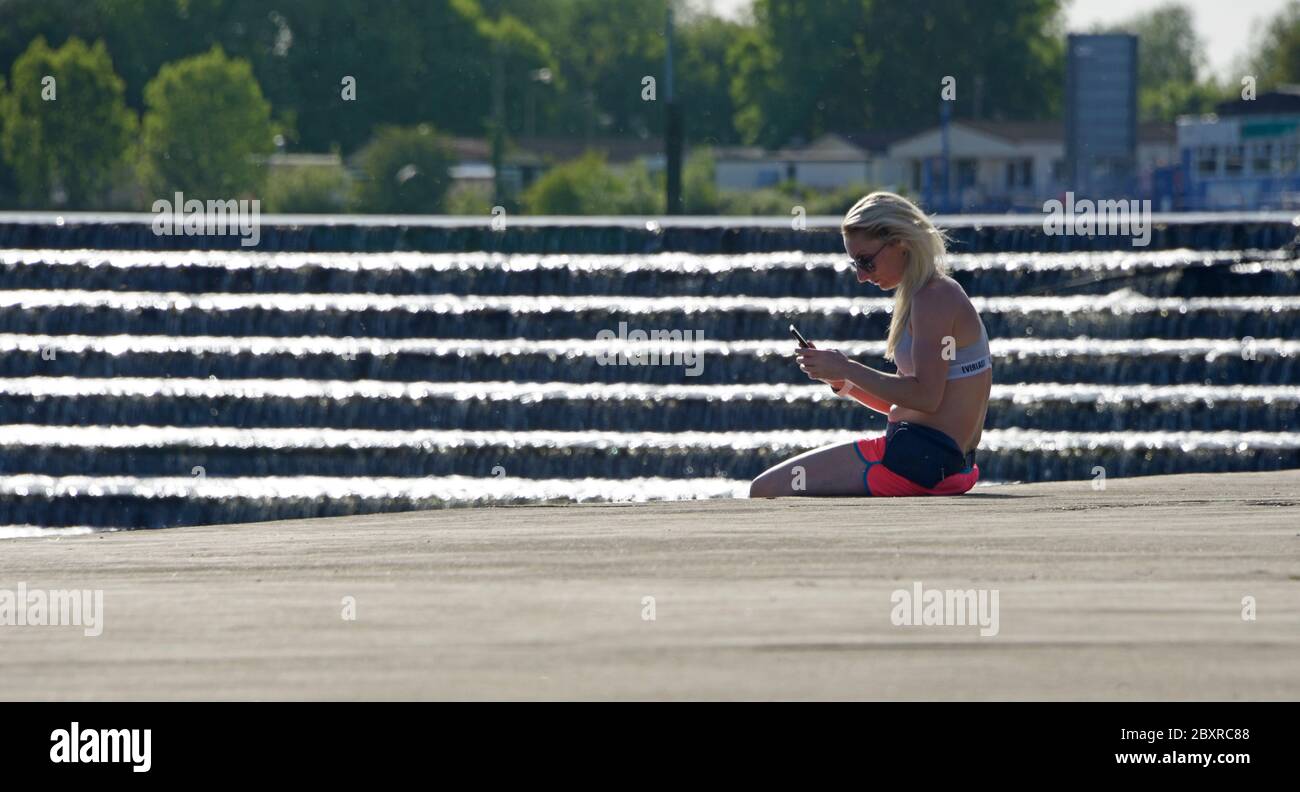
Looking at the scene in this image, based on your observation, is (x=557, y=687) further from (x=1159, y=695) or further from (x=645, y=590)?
(x=1159, y=695)

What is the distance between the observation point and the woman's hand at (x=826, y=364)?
551 centimetres

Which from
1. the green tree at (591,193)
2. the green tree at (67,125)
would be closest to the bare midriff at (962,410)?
the green tree at (591,193)

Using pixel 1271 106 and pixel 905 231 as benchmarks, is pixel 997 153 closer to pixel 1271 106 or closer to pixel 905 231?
pixel 1271 106

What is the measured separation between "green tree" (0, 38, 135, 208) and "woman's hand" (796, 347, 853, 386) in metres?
57.8

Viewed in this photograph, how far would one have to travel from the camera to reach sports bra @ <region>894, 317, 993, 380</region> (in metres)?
5.75

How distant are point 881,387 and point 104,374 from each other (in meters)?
7.78

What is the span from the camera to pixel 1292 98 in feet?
158

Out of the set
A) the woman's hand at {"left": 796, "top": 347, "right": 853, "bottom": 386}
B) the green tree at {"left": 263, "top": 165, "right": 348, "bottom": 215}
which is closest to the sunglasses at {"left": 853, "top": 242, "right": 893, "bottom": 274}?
the woman's hand at {"left": 796, "top": 347, "right": 853, "bottom": 386}

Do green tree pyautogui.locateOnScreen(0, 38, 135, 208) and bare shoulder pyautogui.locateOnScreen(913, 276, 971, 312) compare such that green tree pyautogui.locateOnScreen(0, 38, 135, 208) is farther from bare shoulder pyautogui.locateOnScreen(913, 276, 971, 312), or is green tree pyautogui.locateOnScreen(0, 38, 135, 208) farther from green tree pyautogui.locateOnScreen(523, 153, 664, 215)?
bare shoulder pyautogui.locateOnScreen(913, 276, 971, 312)
